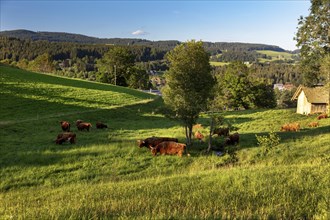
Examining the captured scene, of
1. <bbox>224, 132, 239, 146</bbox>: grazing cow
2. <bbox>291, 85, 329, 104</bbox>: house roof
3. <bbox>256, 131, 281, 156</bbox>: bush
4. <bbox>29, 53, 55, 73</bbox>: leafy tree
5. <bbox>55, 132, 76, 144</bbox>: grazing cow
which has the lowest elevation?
<bbox>55, 132, 76, 144</bbox>: grazing cow

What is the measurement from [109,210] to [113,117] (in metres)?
37.2

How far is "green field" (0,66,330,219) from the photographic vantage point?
7312 millimetres

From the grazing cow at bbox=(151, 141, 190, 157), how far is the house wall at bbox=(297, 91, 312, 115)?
136 ft

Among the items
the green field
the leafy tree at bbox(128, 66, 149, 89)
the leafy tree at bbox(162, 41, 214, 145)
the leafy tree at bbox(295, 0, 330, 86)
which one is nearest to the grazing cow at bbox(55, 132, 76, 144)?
the green field

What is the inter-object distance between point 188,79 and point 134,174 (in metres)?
9.98

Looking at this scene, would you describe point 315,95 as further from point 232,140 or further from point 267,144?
point 267,144

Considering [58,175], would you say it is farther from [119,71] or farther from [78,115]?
[119,71]

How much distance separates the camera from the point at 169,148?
21.7m

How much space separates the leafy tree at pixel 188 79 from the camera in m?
24.0

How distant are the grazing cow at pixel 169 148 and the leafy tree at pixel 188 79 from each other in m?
2.66

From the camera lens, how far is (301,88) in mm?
59094

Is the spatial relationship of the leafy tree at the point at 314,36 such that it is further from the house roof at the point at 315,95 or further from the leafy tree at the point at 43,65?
the leafy tree at the point at 43,65

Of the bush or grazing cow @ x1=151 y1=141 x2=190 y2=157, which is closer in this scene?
the bush

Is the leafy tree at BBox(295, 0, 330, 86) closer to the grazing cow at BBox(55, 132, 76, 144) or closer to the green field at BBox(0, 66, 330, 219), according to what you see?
the green field at BBox(0, 66, 330, 219)
